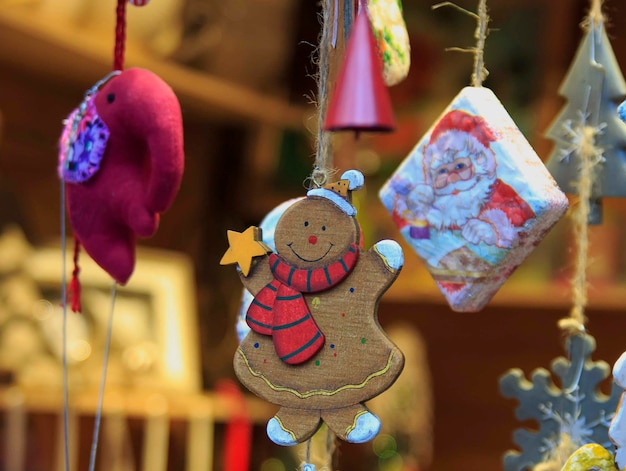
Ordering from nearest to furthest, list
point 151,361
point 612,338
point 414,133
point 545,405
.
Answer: point 545,405 → point 151,361 → point 612,338 → point 414,133

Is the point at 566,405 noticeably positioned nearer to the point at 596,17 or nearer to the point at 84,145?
the point at 596,17

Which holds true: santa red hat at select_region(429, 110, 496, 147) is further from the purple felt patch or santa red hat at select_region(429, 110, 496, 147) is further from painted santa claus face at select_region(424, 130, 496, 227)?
the purple felt patch

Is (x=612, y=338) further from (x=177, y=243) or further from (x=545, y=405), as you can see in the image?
(x=545, y=405)

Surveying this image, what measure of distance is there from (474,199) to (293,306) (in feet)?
0.47

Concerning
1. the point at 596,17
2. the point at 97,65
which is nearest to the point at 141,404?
the point at 97,65

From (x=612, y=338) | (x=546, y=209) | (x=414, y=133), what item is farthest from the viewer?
A: (x=414, y=133)

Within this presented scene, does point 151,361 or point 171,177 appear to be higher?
point 171,177

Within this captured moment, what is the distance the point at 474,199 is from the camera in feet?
1.95

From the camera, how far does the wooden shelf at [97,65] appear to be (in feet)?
3.76

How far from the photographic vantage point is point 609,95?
0.67 metres

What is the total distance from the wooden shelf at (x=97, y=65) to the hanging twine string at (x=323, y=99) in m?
0.63

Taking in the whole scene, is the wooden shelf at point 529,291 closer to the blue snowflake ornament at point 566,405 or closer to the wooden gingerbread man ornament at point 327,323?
the blue snowflake ornament at point 566,405

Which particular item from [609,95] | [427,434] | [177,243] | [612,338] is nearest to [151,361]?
[177,243]

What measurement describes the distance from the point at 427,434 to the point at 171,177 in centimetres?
109
